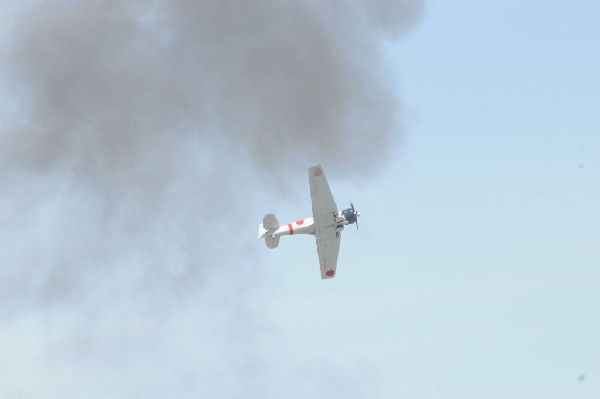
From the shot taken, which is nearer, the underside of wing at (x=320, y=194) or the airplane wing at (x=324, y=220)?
the underside of wing at (x=320, y=194)

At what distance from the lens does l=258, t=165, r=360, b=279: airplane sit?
127688 millimetres

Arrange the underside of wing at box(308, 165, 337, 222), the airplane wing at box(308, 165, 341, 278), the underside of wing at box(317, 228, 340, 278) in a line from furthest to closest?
1. the underside of wing at box(317, 228, 340, 278)
2. the airplane wing at box(308, 165, 341, 278)
3. the underside of wing at box(308, 165, 337, 222)

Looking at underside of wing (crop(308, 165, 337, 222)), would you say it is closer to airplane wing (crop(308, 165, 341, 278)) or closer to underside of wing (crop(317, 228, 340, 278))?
airplane wing (crop(308, 165, 341, 278))

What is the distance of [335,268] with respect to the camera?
134m

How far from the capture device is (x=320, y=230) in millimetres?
130500

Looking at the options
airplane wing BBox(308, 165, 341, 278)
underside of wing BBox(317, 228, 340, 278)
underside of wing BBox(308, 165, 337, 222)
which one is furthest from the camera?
underside of wing BBox(317, 228, 340, 278)

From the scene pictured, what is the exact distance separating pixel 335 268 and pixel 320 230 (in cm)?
471

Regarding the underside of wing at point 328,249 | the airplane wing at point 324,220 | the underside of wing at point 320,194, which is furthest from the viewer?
the underside of wing at point 328,249

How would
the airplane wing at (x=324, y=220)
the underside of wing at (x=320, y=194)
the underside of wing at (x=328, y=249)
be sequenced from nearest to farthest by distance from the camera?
the underside of wing at (x=320, y=194) < the airplane wing at (x=324, y=220) < the underside of wing at (x=328, y=249)

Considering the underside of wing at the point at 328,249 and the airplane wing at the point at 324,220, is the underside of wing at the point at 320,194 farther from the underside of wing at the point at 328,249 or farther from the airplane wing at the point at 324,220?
the underside of wing at the point at 328,249

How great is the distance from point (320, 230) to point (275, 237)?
3825 millimetres

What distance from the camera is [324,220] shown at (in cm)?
12975

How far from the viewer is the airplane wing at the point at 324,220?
127312 millimetres

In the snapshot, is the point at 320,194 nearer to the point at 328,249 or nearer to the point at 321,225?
the point at 321,225
